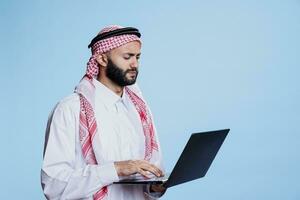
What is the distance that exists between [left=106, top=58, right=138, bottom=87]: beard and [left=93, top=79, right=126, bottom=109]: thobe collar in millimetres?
58

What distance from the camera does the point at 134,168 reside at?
2109 millimetres

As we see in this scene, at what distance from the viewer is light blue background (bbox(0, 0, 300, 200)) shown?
4.24 meters

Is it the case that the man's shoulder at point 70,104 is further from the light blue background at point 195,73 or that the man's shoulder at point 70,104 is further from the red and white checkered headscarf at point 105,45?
the light blue background at point 195,73

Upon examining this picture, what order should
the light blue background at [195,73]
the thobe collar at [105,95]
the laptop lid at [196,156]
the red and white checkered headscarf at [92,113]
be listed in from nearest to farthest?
the laptop lid at [196,156]
the red and white checkered headscarf at [92,113]
the thobe collar at [105,95]
the light blue background at [195,73]

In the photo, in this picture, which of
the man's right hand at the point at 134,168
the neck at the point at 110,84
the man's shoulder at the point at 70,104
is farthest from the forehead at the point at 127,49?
the man's right hand at the point at 134,168

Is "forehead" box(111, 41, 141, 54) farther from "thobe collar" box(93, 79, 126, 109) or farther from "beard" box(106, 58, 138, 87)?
"thobe collar" box(93, 79, 126, 109)

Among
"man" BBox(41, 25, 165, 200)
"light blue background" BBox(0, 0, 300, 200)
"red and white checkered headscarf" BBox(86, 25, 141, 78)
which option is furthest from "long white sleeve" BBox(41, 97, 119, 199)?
"light blue background" BBox(0, 0, 300, 200)

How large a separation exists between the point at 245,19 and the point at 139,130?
225cm

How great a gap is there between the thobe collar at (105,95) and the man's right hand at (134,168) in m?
0.31

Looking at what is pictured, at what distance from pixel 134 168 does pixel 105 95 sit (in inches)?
15.3

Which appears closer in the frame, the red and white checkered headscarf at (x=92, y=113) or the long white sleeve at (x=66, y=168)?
the long white sleeve at (x=66, y=168)

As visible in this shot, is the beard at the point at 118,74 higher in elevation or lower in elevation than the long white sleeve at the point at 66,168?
higher

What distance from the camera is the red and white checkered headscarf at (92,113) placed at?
227cm

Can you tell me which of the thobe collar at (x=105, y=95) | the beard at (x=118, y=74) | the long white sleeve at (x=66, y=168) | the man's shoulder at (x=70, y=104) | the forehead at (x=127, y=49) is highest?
the forehead at (x=127, y=49)
